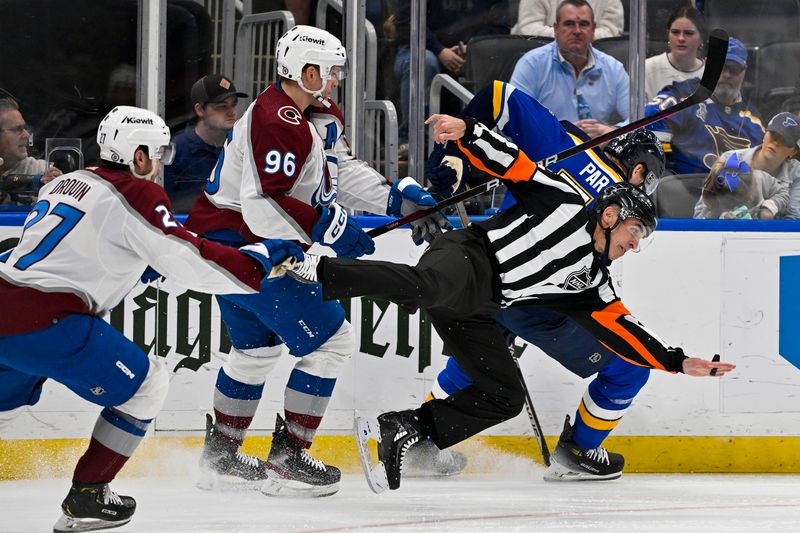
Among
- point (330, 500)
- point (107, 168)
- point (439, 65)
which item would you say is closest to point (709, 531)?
point (330, 500)

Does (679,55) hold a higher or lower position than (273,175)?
higher

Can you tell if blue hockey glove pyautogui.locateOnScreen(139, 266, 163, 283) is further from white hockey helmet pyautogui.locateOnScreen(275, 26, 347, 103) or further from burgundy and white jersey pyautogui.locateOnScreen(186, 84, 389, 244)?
white hockey helmet pyautogui.locateOnScreen(275, 26, 347, 103)

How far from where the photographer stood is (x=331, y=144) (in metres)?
3.79

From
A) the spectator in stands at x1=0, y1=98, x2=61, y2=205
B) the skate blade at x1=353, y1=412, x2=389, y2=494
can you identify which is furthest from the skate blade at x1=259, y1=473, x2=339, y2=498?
the spectator in stands at x1=0, y1=98, x2=61, y2=205

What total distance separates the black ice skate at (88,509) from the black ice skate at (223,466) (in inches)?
33.7

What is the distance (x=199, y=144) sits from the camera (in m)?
4.48

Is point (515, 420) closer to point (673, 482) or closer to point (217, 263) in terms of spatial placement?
point (673, 482)

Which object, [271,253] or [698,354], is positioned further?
[698,354]

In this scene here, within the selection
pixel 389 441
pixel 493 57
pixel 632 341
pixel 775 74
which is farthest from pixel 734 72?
pixel 389 441

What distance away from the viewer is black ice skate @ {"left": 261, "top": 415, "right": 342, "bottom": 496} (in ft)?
12.2

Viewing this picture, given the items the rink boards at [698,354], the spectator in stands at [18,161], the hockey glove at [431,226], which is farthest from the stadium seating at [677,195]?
the spectator in stands at [18,161]

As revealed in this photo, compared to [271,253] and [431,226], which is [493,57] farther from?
[271,253]

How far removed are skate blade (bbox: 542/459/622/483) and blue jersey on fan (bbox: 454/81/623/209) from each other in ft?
2.99

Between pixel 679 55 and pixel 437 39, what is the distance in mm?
922
